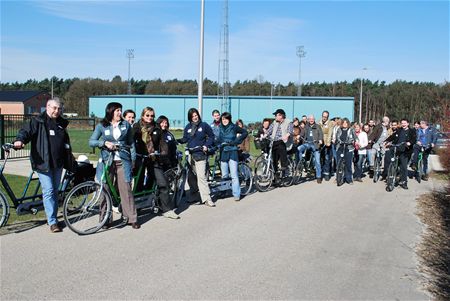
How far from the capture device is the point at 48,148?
651 centimetres

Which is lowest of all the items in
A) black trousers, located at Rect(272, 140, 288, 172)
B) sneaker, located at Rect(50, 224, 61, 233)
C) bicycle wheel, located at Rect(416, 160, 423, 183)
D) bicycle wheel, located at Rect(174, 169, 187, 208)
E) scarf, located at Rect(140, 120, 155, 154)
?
bicycle wheel, located at Rect(416, 160, 423, 183)

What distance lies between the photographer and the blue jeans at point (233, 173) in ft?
32.5

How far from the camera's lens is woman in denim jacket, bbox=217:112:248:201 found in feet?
32.6

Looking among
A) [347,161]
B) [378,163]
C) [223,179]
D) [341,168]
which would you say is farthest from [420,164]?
[223,179]

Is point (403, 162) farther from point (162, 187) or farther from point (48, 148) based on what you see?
point (48, 148)

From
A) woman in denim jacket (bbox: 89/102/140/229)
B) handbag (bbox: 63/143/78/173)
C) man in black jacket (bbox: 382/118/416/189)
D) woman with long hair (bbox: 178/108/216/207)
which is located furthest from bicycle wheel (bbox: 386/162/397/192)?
handbag (bbox: 63/143/78/173)

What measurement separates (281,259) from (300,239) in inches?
43.0

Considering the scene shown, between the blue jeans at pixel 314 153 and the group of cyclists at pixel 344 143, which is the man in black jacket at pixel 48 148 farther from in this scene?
the blue jeans at pixel 314 153

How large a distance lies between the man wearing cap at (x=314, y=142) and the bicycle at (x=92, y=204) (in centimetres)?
739

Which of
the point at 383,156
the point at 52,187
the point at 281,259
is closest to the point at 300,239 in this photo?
the point at 281,259

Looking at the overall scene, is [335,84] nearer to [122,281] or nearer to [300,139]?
[300,139]

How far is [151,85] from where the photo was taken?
371ft

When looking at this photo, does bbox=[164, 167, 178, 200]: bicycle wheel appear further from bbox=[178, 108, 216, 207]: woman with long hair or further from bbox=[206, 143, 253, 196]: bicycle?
bbox=[206, 143, 253, 196]: bicycle

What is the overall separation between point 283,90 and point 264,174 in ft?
324
